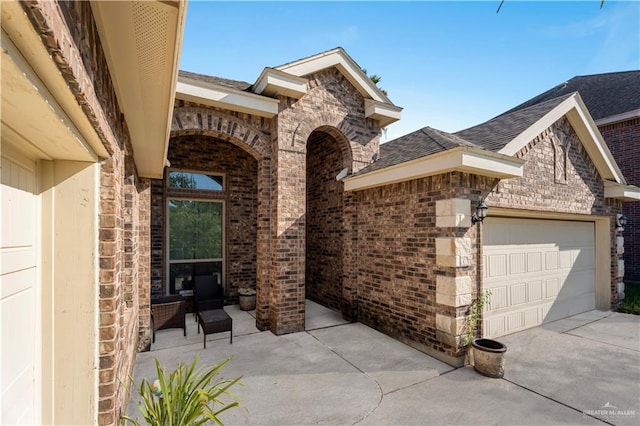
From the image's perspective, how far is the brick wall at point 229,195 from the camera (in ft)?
23.8

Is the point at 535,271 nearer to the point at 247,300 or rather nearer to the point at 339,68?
the point at 339,68

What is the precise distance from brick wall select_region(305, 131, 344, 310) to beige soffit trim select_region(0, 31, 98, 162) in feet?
20.0

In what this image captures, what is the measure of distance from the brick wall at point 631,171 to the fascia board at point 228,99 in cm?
1369

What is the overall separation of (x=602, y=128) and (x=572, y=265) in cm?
808

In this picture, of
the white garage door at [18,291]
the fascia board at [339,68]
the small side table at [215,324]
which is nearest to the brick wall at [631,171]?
the fascia board at [339,68]

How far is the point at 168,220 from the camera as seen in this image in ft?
24.1

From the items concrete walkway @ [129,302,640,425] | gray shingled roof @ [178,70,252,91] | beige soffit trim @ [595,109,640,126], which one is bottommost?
concrete walkway @ [129,302,640,425]

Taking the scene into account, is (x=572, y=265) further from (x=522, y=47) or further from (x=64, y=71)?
(x=64, y=71)

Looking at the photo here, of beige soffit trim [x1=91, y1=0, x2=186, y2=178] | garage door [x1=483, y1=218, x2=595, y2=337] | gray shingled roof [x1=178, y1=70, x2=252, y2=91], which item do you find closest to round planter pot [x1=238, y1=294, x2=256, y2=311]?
gray shingled roof [x1=178, y1=70, x2=252, y2=91]

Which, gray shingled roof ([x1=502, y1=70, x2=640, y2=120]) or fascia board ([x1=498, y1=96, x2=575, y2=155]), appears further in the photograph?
gray shingled roof ([x1=502, y1=70, x2=640, y2=120])

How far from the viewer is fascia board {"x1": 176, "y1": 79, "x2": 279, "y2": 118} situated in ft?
17.5

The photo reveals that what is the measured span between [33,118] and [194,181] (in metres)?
6.79

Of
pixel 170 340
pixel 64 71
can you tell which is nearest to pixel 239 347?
pixel 170 340

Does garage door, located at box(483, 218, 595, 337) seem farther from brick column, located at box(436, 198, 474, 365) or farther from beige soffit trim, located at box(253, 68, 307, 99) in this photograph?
beige soffit trim, located at box(253, 68, 307, 99)
